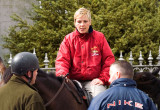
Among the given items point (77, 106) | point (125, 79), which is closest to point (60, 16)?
point (77, 106)

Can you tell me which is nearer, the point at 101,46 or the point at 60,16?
the point at 101,46

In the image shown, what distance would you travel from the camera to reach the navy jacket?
7.57 feet

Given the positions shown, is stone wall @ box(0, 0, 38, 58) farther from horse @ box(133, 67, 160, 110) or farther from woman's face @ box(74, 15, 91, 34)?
horse @ box(133, 67, 160, 110)

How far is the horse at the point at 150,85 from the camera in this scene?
3777 mm

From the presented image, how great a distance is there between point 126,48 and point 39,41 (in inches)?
137

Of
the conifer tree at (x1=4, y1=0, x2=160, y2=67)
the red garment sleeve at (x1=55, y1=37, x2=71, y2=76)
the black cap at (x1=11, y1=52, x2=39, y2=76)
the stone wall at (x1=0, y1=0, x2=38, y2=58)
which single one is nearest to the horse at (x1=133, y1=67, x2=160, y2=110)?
the red garment sleeve at (x1=55, y1=37, x2=71, y2=76)

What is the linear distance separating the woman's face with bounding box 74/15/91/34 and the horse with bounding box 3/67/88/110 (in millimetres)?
874

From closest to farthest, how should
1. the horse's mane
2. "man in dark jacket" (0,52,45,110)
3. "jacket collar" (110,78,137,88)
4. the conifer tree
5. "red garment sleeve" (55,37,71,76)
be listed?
"man in dark jacket" (0,52,45,110), "jacket collar" (110,78,137,88), the horse's mane, "red garment sleeve" (55,37,71,76), the conifer tree

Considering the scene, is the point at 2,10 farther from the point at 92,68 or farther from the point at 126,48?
the point at 92,68

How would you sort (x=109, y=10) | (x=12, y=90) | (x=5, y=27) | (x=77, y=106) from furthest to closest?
(x=5, y=27)
(x=109, y=10)
(x=77, y=106)
(x=12, y=90)

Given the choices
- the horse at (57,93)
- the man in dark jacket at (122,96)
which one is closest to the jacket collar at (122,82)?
the man in dark jacket at (122,96)

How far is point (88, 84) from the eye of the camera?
167 inches

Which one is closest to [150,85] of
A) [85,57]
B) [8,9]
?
[85,57]

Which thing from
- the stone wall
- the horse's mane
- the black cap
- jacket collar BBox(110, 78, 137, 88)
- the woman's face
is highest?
the stone wall
